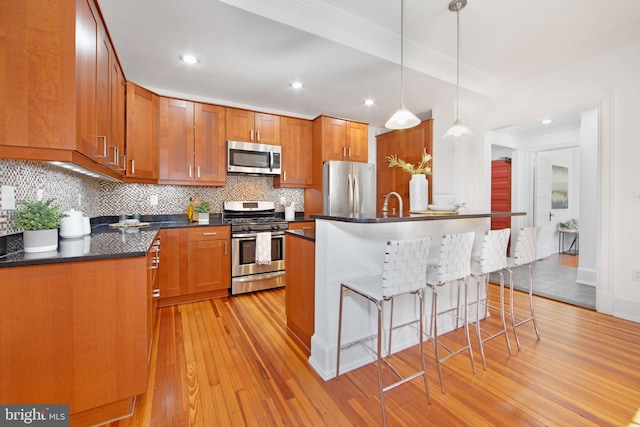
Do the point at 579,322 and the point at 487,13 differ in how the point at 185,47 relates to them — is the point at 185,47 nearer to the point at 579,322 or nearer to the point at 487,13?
the point at 487,13

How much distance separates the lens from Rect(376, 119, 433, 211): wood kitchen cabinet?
4.28 meters

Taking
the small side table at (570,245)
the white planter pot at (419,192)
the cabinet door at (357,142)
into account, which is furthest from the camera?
the small side table at (570,245)

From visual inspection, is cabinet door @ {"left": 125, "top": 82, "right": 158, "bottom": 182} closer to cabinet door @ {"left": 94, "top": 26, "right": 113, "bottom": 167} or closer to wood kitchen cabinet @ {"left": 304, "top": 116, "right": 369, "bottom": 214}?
cabinet door @ {"left": 94, "top": 26, "right": 113, "bottom": 167}

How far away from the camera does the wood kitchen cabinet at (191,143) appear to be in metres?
3.33

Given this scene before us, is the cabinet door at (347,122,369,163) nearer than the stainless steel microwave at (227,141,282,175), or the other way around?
the stainless steel microwave at (227,141,282,175)

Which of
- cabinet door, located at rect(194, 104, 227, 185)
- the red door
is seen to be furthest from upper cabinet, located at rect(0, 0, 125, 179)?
the red door

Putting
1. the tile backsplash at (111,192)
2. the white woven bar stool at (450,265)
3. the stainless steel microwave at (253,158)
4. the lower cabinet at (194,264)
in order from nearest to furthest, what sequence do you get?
the tile backsplash at (111,192) → the white woven bar stool at (450,265) → the lower cabinet at (194,264) → the stainless steel microwave at (253,158)

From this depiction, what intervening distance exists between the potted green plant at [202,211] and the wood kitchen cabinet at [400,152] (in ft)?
9.84

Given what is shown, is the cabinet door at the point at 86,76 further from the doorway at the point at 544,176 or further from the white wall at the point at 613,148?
the doorway at the point at 544,176

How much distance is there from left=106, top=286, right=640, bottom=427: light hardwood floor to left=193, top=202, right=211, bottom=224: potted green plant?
1.47 meters

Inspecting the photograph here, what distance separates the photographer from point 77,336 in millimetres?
1332

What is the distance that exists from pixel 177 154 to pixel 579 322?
470 cm

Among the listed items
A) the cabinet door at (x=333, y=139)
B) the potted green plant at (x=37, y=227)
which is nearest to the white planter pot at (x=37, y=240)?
the potted green plant at (x=37, y=227)

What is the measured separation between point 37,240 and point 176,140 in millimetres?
2233
